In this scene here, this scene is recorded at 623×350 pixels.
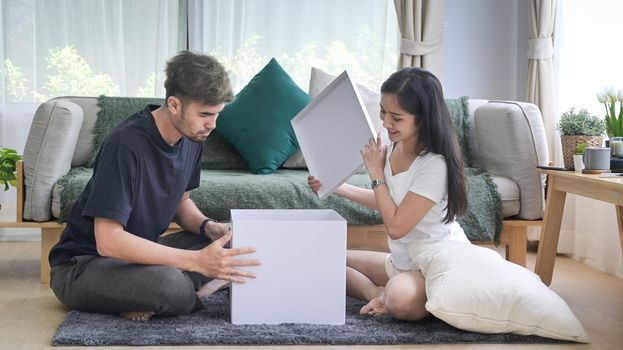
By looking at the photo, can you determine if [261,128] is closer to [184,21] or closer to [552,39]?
[184,21]

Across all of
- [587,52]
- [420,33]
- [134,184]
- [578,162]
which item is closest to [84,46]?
[420,33]

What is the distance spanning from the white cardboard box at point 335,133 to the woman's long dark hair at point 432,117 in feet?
0.42

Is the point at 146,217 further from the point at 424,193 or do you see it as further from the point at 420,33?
the point at 420,33

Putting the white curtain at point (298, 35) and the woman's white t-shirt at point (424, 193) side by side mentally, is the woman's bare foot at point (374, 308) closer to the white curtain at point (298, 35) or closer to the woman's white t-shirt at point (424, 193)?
the woman's white t-shirt at point (424, 193)

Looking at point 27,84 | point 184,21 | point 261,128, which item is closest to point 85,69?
point 27,84

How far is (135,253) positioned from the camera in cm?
228

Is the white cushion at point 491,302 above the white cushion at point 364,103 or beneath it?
beneath

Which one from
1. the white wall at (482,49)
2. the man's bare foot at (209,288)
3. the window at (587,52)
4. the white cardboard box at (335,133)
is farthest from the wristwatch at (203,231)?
the white wall at (482,49)

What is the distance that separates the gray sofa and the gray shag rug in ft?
2.52

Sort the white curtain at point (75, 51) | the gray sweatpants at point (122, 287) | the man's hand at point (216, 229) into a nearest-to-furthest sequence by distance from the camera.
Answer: the gray sweatpants at point (122, 287) < the man's hand at point (216, 229) < the white curtain at point (75, 51)

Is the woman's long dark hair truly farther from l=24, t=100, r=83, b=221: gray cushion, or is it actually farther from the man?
l=24, t=100, r=83, b=221: gray cushion

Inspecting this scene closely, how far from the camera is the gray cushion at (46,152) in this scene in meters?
3.12

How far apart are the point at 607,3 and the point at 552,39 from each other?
46 cm

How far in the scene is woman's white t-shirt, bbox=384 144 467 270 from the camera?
246cm
